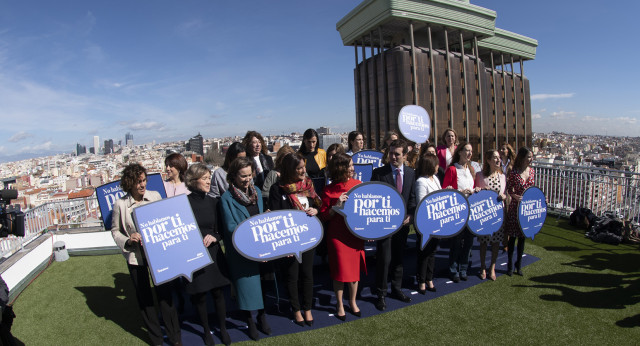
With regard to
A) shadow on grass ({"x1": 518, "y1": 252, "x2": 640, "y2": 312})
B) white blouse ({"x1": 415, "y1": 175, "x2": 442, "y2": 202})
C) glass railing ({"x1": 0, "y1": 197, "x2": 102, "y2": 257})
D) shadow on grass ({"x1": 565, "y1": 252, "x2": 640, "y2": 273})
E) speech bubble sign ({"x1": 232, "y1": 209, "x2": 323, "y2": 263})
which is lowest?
shadow on grass ({"x1": 565, "y1": 252, "x2": 640, "y2": 273})

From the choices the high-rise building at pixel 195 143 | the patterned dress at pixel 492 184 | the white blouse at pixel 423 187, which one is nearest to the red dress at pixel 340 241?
the white blouse at pixel 423 187

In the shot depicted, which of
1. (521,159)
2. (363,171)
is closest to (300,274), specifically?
(363,171)

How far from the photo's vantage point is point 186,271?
9.37 ft

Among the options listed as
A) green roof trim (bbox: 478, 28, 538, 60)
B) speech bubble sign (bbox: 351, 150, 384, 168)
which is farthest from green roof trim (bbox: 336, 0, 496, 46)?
speech bubble sign (bbox: 351, 150, 384, 168)

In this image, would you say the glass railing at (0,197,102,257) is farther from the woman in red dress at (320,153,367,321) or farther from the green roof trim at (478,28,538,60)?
the green roof trim at (478,28,538,60)

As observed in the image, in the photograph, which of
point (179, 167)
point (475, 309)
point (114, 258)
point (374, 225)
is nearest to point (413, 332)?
point (475, 309)

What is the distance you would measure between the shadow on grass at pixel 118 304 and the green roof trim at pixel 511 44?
58.6 metres

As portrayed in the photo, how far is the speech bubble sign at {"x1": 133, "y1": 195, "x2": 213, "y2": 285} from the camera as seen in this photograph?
2760mm

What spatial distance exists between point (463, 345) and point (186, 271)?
2.66 meters

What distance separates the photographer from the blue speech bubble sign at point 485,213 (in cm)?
401

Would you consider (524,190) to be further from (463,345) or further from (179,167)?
(179,167)

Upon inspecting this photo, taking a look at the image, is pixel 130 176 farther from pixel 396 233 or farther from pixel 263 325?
pixel 396 233

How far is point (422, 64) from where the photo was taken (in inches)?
1590

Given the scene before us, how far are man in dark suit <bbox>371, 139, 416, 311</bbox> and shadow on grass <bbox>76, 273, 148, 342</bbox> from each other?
2627 millimetres
